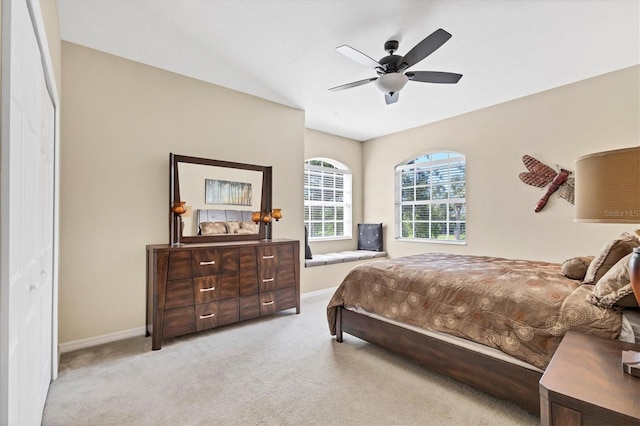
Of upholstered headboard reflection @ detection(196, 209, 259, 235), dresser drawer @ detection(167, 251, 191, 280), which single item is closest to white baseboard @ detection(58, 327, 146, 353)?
dresser drawer @ detection(167, 251, 191, 280)

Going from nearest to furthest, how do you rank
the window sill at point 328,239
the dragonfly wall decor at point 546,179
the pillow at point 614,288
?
the pillow at point 614,288
the dragonfly wall decor at point 546,179
the window sill at point 328,239

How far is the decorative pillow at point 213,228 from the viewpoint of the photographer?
3.46 m

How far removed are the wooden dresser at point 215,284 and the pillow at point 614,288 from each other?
2.71m

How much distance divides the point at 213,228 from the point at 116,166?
1102 millimetres

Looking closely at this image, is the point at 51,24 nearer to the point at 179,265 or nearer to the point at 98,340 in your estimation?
the point at 179,265

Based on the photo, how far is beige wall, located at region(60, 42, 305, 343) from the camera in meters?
2.75

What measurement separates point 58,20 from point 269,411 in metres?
3.33

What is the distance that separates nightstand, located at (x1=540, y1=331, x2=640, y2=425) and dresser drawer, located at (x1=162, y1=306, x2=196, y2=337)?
272 centimetres

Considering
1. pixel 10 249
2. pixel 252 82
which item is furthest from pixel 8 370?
pixel 252 82

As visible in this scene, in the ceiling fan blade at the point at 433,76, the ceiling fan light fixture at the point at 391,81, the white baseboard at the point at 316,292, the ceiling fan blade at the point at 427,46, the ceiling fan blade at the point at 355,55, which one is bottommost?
the white baseboard at the point at 316,292

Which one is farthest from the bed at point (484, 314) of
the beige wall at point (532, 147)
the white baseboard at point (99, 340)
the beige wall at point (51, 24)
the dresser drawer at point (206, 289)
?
the beige wall at point (51, 24)

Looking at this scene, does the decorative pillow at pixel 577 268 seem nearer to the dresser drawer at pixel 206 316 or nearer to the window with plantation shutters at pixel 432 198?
the window with plantation shutters at pixel 432 198

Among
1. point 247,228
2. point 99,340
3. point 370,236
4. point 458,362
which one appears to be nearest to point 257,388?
point 458,362

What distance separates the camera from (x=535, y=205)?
12.7 feet
